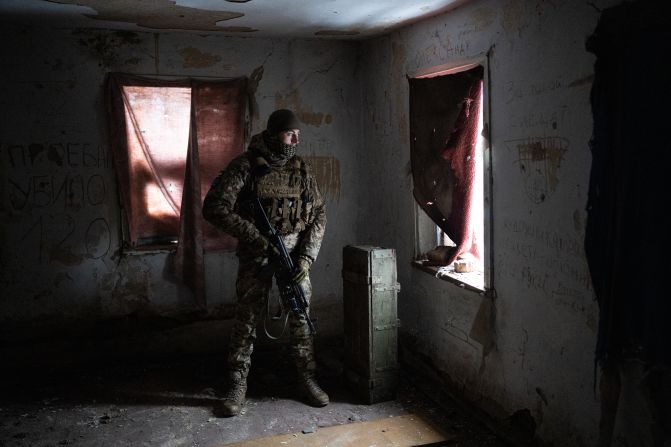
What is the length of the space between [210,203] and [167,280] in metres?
1.57

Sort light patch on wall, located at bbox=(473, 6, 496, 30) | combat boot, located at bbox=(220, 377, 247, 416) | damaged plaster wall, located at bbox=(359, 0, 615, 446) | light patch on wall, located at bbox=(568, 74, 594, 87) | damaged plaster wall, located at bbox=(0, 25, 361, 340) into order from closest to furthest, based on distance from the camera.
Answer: light patch on wall, located at bbox=(568, 74, 594, 87) → damaged plaster wall, located at bbox=(359, 0, 615, 446) → light patch on wall, located at bbox=(473, 6, 496, 30) → combat boot, located at bbox=(220, 377, 247, 416) → damaged plaster wall, located at bbox=(0, 25, 361, 340)

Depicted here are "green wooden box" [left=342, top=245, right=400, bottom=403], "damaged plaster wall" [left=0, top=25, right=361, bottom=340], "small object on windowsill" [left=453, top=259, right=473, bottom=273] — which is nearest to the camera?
"green wooden box" [left=342, top=245, right=400, bottom=403]

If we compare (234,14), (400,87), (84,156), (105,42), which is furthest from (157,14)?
(400,87)

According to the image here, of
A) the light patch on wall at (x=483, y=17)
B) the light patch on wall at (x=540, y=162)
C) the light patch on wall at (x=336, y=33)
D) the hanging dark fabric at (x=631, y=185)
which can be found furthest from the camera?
the light patch on wall at (x=336, y=33)

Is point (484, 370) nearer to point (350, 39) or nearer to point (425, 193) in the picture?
point (425, 193)

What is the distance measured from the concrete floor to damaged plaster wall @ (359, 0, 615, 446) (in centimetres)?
36

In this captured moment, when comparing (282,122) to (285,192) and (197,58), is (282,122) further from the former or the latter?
Result: (197,58)

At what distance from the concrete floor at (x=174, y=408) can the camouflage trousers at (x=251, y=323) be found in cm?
31

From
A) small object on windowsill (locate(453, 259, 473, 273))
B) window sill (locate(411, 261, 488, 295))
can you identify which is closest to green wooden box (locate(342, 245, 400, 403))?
window sill (locate(411, 261, 488, 295))

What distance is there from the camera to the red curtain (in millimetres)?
5117

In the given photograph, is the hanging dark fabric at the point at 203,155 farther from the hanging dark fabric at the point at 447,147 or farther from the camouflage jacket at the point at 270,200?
the hanging dark fabric at the point at 447,147

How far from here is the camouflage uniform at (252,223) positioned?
416 cm

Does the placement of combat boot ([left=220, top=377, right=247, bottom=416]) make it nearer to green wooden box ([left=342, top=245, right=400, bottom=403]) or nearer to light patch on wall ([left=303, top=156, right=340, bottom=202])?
green wooden box ([left=342, top=245, right=400, bottom=403])

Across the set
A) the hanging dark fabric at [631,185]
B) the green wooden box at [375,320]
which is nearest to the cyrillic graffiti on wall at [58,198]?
the green wooden box at [375,320]
